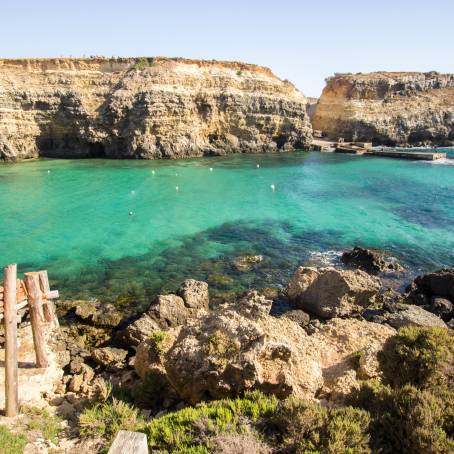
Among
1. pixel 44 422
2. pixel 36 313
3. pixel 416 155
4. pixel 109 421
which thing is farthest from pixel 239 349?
pixel 416 155

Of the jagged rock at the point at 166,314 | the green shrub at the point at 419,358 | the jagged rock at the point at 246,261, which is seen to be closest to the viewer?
the green shrub at the point at 419,358

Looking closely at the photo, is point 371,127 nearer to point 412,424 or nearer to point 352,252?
point 352,252

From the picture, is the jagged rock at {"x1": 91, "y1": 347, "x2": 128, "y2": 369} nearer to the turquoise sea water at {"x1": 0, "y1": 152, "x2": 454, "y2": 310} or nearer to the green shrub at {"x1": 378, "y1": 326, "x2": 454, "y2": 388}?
the turquoise sea water at {"x1": 0, "y1": 152, "x2": 454, "y2": 310}

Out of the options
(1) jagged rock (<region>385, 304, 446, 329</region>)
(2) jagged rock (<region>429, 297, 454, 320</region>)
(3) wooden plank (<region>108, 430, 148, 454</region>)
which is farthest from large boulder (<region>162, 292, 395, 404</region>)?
(2) jagged rock (<region>429, 297, 454, 320</region>)

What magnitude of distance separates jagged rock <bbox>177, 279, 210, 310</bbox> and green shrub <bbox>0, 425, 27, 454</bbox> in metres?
7.95

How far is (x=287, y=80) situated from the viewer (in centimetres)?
7431

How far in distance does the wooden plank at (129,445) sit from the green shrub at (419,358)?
5.51 metres

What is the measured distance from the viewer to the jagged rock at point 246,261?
20.3 m

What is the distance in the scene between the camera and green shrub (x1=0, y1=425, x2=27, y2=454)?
25.3 feet

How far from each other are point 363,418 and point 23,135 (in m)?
61.4

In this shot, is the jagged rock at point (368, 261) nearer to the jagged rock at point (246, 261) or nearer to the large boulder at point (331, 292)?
the large boulder at point (331, 292)

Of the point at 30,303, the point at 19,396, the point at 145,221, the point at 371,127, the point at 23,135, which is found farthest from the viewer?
the point at 371,127

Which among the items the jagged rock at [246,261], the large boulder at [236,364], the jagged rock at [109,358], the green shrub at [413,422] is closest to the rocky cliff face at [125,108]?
the jagged rock at [246,261]

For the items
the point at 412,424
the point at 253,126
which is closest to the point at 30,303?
the point at 412,424
